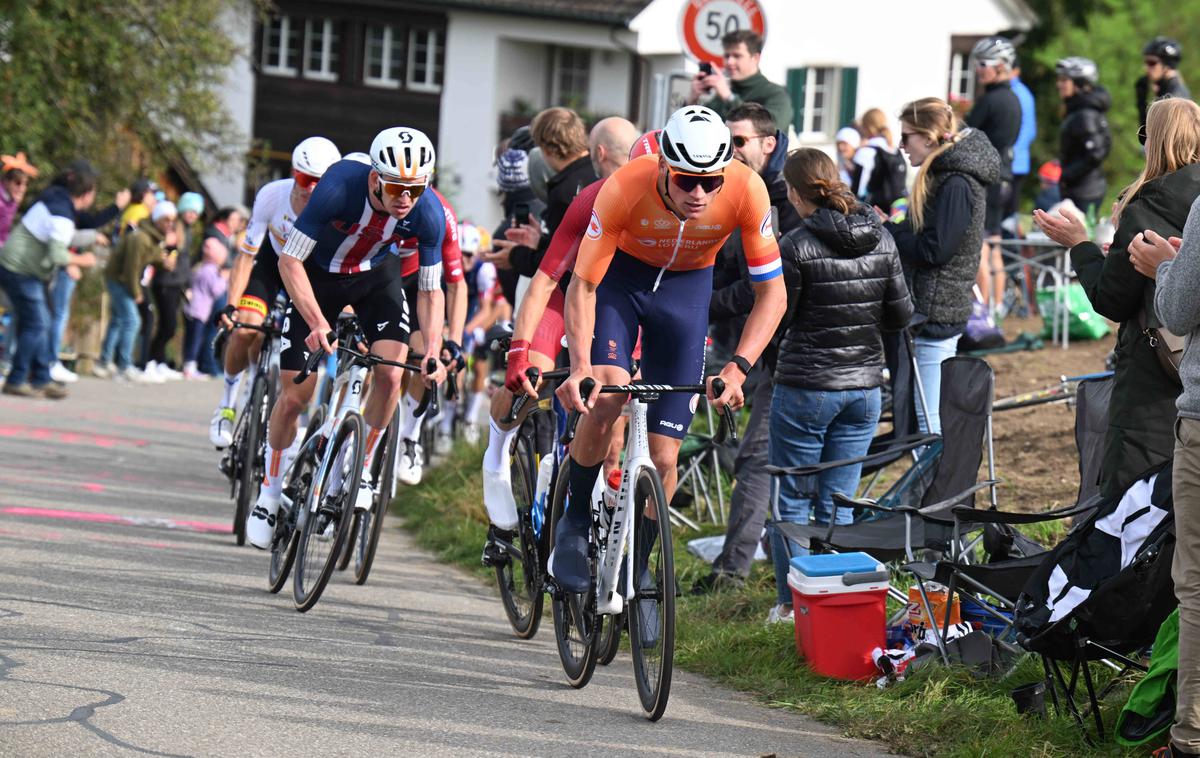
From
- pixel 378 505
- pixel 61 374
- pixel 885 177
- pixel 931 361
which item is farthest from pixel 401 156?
pixel 61 374

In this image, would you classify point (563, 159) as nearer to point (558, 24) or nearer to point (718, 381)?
point (718, 381)

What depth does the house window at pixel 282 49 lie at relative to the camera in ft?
173

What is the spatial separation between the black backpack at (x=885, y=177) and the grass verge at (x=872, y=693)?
557 centimetres

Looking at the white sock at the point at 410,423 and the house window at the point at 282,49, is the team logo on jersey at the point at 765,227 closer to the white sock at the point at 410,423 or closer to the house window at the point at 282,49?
the white sock at the point at 410,423

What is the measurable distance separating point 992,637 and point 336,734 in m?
2.72

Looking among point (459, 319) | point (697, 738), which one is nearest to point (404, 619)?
point (459, 319)

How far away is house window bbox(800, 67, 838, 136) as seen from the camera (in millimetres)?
48500

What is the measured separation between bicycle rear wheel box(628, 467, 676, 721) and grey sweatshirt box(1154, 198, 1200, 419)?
1.89m

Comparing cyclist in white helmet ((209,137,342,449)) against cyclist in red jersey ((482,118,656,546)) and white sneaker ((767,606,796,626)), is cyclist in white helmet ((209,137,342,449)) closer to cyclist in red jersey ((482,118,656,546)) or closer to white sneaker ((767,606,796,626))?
cyclist in red jersey ((482,118,656,546))

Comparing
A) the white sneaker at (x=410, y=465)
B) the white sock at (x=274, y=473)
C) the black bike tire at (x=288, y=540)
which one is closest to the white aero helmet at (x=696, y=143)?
the black bike tire at (x=288, y=540)

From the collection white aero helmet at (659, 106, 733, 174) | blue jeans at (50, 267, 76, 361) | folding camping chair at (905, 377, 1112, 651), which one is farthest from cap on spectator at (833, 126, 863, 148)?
white aero helmet at (659, 106, 733, 174)

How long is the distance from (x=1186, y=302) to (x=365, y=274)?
5231 mm

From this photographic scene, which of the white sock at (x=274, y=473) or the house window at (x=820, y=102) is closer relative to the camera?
the white sock at (x=274, y=473)

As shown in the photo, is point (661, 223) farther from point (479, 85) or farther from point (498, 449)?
point (479, 85)
